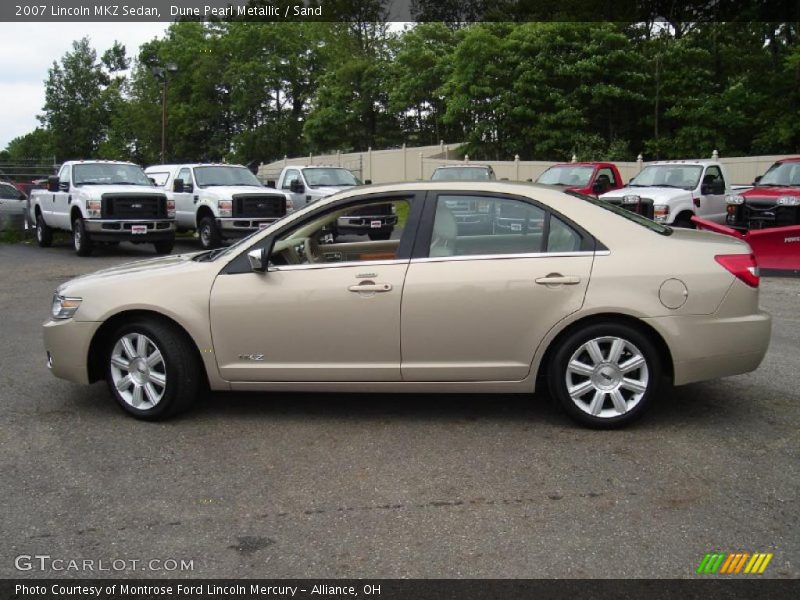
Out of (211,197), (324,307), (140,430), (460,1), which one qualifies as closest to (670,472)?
(324,307)

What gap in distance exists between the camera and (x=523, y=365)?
208 inches

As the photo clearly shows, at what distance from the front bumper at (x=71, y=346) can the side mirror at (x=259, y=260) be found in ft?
3.88

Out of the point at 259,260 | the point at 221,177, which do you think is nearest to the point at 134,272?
the point at 259,260

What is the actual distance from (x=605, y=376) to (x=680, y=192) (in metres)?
12.0

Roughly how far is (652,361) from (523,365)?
2.64 ft

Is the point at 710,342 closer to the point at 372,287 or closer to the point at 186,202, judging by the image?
the point at 372,287

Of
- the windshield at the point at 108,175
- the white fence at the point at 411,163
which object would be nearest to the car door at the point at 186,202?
the windshield at the point at 108,175

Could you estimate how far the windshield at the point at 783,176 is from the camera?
50.6 ft

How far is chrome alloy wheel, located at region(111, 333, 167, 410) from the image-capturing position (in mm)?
5570

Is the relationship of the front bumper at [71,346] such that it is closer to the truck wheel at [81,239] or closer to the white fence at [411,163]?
the truck wheel at [81,239]

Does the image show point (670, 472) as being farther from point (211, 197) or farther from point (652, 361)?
point (211, 197)

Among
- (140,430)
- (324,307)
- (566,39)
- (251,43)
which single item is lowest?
(140,430)

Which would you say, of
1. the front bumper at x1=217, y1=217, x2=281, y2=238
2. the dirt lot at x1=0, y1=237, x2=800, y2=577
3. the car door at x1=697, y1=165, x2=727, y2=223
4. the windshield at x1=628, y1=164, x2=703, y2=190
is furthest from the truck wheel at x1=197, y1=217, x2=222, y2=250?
the dirt lot at x1=0, y1=237, x2=800, y2=577

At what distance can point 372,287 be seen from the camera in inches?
210
